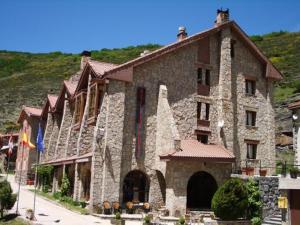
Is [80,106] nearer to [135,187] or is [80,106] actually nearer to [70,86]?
[70,86]

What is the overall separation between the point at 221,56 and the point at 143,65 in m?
7.48

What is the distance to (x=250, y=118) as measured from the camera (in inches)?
1430

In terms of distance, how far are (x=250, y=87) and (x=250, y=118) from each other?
2.73 metres

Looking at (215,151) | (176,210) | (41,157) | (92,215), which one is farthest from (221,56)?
(41,157)

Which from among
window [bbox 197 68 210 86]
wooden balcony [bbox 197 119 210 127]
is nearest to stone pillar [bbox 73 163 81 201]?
wooden balcony [bbox 197 119 210 127]

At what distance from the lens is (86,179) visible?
1305 inches

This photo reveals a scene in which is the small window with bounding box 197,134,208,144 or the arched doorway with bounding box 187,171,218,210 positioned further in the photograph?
the arched doorway with bounding box 187,171,218,210

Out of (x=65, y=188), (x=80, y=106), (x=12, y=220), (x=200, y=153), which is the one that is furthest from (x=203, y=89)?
(x=12, y=220)

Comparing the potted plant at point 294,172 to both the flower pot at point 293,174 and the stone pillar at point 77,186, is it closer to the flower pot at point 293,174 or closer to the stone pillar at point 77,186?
the flower pot at point 293,174

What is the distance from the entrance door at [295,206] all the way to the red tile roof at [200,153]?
7.02 m

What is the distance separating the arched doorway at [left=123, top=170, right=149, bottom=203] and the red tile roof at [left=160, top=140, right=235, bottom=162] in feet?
10.7

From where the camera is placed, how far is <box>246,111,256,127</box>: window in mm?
36131

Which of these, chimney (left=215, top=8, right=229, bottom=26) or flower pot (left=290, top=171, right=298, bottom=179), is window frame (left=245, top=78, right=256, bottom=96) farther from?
flower pot (left=290, top=171, right=298, bottom=179)

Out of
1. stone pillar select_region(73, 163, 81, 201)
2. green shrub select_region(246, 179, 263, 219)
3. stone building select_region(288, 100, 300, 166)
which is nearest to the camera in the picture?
green shrub select_region(246, 179, 263, 219)
